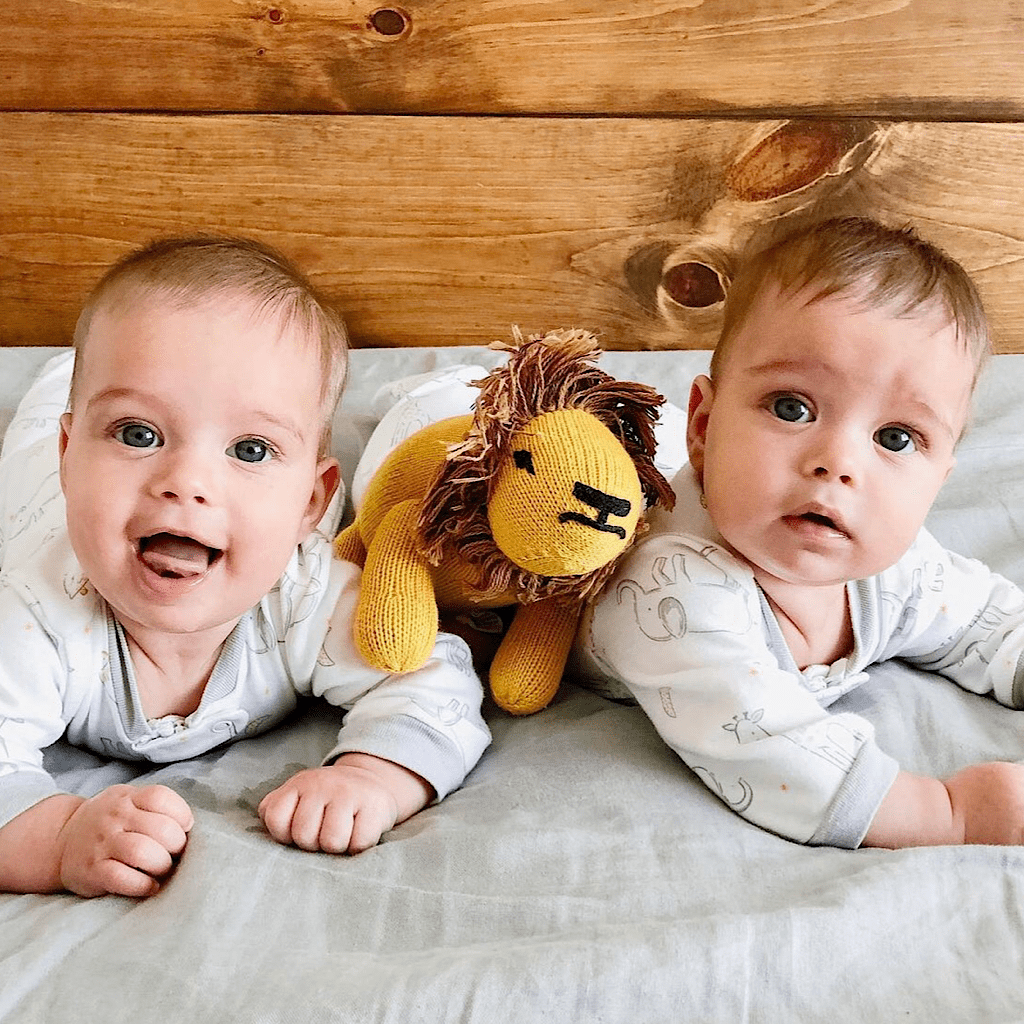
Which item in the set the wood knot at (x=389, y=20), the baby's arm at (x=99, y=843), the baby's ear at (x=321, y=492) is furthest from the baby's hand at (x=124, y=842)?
the wood knot at (x=389, y=20)

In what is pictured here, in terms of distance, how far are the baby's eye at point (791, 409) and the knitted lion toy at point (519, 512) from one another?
3.5 inches

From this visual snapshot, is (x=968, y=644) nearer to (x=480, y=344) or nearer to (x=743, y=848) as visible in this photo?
(x=743, y=848)

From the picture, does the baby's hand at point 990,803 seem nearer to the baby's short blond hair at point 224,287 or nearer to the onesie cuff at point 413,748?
the onesie cuff at point 413,748

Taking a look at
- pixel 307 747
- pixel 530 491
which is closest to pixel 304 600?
pixel 307 747

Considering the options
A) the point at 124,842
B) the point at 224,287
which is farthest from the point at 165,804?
the point at 224,287

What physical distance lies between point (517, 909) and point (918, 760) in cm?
35

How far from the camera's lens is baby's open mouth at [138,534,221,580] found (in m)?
0.76

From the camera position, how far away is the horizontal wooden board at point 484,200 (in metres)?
1.37

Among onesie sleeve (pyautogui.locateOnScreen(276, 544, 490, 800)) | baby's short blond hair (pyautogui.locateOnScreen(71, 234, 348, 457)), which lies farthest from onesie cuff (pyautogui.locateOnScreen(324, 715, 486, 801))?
baby's short blond hair (pyautogui.locateOnScreen(71, 234, 348, 457))

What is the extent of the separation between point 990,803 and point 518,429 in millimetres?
403

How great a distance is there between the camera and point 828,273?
803 mm

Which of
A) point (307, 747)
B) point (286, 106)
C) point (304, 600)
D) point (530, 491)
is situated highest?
point (286, 106)

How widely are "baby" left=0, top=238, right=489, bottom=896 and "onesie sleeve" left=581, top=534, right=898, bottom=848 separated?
0.47ft

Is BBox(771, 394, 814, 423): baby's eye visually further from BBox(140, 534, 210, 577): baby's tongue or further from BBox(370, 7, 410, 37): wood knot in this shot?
BBox(370, 7, 410, 37): wood knot
